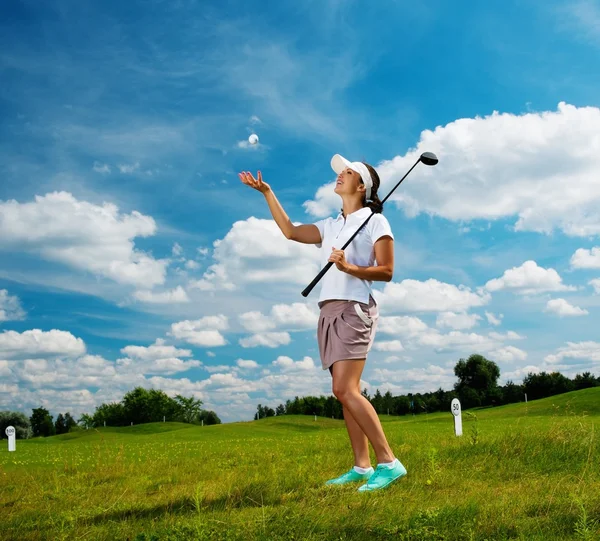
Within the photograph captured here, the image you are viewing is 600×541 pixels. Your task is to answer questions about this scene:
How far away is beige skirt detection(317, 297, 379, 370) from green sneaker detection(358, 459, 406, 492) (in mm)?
1031

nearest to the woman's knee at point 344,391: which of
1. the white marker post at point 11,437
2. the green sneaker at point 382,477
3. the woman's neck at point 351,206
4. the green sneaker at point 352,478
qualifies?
the green sneaker at point 382,477

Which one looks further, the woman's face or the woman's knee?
the woman's face

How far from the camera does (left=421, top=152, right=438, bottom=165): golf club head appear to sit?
21.1 feet

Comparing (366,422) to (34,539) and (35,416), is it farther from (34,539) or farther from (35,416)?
(35,416)

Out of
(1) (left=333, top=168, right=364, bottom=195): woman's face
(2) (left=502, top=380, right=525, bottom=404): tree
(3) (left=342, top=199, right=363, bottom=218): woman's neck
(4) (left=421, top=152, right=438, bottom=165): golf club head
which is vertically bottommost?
(2) (left=502, top=380, right=525, bottom=404): tree

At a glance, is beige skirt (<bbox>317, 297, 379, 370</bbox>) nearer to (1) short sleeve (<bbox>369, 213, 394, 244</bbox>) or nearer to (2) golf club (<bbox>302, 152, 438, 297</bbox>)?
(2) golf club (<bbox>302, 152, 438, 297</bbox>)

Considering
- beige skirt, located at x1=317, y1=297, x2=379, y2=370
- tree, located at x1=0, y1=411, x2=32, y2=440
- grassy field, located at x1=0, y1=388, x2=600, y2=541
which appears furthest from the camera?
tree, located at x1=0, y1=411, x2=32, y2=440

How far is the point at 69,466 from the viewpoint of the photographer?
9.63 m

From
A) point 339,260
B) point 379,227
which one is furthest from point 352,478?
point 379,227

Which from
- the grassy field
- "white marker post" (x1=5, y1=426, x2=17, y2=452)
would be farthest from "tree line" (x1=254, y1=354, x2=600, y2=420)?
the grassy field

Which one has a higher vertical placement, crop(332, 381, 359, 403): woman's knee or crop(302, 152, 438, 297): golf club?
crop(302, 152, 438, 297): golf club

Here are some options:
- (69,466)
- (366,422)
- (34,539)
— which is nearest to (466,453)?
(366,422)

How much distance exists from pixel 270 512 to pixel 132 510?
1425 mm

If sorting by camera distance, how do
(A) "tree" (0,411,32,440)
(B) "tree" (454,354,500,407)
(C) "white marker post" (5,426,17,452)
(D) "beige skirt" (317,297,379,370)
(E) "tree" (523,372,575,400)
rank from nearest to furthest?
(D) "beige skirt" (317,297,379,370)
(C) "white marker post" (5,426,17,452)
(A) "tree" (0,411,32,440)
(E) "tree" (523,372,575,400)
(B) "tree" (454,354,500,407)
